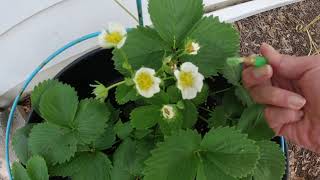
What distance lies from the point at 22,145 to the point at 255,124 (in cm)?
46

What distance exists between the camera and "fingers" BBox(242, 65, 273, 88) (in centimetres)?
72

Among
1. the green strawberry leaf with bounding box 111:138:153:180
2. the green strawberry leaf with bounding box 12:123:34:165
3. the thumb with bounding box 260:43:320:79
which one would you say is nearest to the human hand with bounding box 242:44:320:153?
the thumb with bounding box 260:43:320:79

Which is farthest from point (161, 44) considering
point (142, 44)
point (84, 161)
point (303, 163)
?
point (303, 163)

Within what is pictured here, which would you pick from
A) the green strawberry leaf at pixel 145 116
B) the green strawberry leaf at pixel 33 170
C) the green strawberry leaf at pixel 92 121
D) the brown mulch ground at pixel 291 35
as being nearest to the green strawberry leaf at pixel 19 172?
the green strawberry leaf at pixel 33 170

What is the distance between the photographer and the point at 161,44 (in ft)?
2.47

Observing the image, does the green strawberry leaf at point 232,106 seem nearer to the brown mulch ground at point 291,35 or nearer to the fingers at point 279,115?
the fingers at point 279,115

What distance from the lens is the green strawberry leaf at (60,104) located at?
80cm

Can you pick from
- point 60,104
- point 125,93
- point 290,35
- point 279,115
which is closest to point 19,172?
point 60,104

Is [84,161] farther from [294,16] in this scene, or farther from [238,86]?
[294,16]

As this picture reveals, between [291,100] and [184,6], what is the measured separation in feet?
0.79

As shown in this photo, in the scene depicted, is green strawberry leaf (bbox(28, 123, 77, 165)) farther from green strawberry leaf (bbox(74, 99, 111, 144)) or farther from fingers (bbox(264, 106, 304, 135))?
fingers (bbox(264, 106, 304, 135))

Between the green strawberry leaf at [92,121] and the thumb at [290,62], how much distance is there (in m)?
0.32

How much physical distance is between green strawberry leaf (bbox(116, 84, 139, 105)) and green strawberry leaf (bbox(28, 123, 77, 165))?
0.46 ft

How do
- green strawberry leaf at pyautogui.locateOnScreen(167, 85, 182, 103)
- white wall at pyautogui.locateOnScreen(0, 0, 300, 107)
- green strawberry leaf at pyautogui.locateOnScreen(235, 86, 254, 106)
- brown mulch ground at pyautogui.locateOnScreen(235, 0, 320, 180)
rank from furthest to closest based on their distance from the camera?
brown mulch ground at pyautogui.locateOnScreen(235, 0, 320, 180) < white wall at pyautogui.locateOnScreen(0, 0, 300, 107) < green strawberry leaf at pyautogui.locateOnScreen(235, 86, 254, 106) < green strawberry leaf at pyautogui.locateOnScreen(167, 85, 182, 103)
